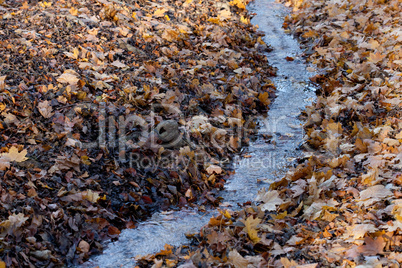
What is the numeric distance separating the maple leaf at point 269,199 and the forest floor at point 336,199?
1cm

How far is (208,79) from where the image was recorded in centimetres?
577

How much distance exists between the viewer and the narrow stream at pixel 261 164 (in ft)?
10.5

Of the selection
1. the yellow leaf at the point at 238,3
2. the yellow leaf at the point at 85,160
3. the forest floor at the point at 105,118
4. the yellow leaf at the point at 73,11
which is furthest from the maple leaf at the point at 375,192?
the yellow leaf at the point at 238,3

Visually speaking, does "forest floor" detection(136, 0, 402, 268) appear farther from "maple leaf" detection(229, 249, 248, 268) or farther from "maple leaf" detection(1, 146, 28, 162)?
"maple leaf" detection(1, 146, 28, 162)

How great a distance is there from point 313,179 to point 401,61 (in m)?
3.21

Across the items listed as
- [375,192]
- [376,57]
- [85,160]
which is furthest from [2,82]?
[376,57]

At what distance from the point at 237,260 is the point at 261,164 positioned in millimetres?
2072

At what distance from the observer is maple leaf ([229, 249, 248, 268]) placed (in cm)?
268

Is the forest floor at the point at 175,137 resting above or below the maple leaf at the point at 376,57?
below

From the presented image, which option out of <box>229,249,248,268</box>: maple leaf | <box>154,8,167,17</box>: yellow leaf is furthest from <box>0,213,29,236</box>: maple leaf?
<box>154,8,167,17</box>: yellow leaf

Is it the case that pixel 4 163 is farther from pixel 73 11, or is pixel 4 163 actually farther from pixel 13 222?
pixel 73 11

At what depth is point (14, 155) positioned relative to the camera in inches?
138

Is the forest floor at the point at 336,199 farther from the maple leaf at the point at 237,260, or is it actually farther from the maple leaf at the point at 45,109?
the maple leaf at the point at 45,109

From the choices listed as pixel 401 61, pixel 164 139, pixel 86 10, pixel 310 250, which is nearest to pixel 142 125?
pixel 164 139
